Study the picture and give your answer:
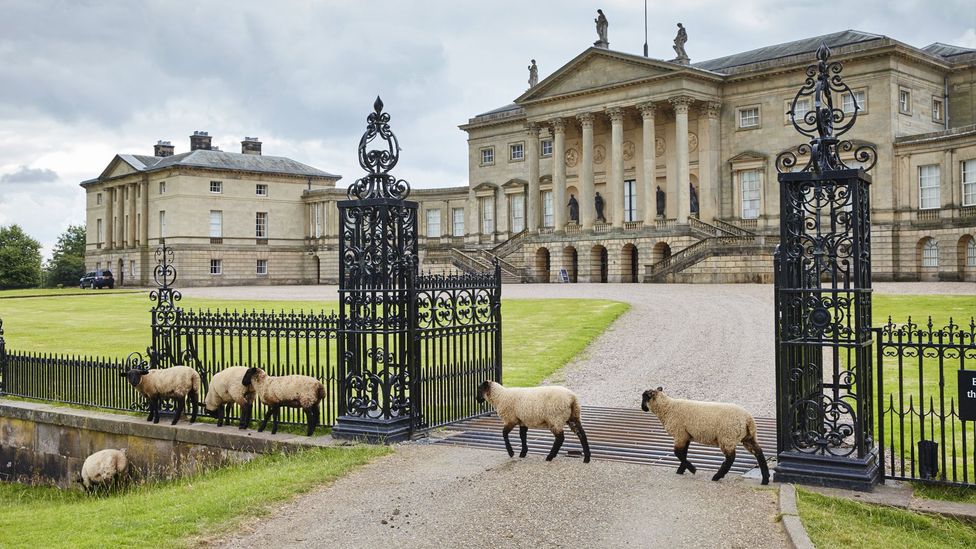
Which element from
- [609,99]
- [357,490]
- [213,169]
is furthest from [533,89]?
[357,490]

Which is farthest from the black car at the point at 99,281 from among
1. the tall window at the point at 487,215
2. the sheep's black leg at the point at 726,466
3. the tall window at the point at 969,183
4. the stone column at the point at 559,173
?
the sheep's black leg at the point at 726,466

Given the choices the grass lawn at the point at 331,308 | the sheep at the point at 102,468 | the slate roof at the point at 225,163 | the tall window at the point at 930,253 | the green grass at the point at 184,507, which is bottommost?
the sheep at the point at 102,468

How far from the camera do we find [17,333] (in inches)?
1077

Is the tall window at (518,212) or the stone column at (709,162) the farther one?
the tall window at (518,212)

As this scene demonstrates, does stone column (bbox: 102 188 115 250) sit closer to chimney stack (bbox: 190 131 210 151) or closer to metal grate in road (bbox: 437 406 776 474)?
chimney stack (bbox: 190 131 210 151)

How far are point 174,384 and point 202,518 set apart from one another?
15.0ft

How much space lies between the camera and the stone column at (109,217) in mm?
82312

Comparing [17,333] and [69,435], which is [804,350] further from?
[17,333]

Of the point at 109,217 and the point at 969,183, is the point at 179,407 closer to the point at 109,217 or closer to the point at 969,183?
the point at 969,183

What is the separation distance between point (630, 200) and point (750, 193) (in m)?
8.82

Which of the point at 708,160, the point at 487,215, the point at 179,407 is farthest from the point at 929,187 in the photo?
the point at 179,407

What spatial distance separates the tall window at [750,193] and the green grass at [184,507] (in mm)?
47400

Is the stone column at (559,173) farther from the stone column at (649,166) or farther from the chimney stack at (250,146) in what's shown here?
the chimney stack at (250,146)

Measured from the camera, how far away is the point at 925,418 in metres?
12.6
